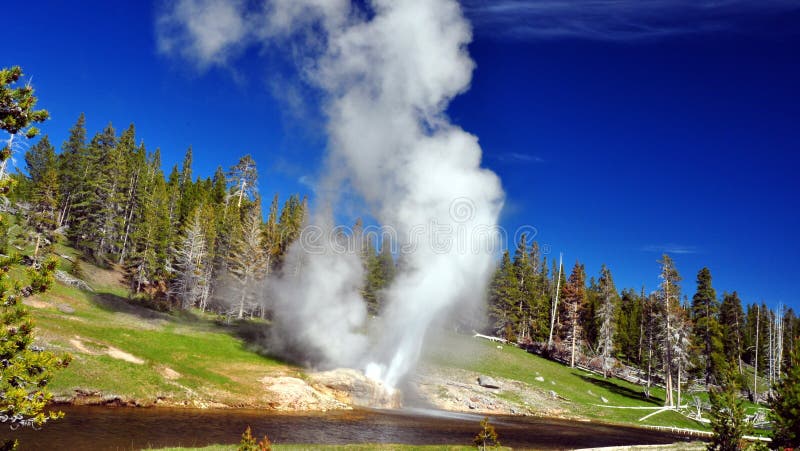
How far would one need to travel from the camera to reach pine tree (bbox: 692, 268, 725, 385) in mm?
76250

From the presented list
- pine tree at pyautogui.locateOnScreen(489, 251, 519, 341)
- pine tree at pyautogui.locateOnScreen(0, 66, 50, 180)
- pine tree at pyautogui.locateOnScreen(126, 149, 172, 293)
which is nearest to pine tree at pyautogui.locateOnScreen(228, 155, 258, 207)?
pine tree at pyautogui.locateOnScreen(126, 149, 172, 293)

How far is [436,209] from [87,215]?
206ft

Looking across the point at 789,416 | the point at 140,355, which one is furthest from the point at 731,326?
the point at 140,355

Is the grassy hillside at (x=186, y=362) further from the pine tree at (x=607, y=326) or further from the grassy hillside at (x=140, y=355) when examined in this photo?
the pine tree at (x=607, y=326)

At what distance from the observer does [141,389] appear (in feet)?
112

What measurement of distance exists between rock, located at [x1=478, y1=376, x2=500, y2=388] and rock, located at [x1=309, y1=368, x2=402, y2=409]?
47.3 feet

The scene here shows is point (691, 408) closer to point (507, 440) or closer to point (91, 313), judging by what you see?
point (507, 440)

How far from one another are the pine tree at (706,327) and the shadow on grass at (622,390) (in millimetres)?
15378

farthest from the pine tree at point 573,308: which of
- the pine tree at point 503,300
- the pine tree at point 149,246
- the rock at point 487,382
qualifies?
A: the pine tree at point 149,246

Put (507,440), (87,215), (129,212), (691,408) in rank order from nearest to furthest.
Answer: (507,440) → (691,408) → (87,215) → (129,212)

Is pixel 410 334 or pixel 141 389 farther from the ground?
pixel 410 334

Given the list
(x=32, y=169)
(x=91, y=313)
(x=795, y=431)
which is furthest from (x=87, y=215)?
(x=795, y=431)

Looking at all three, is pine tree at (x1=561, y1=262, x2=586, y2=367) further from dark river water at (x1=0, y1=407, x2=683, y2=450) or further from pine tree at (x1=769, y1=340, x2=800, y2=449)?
pine tree at (x1=769, y1=340, x2=800, y2=449)

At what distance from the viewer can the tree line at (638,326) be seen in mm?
64812
